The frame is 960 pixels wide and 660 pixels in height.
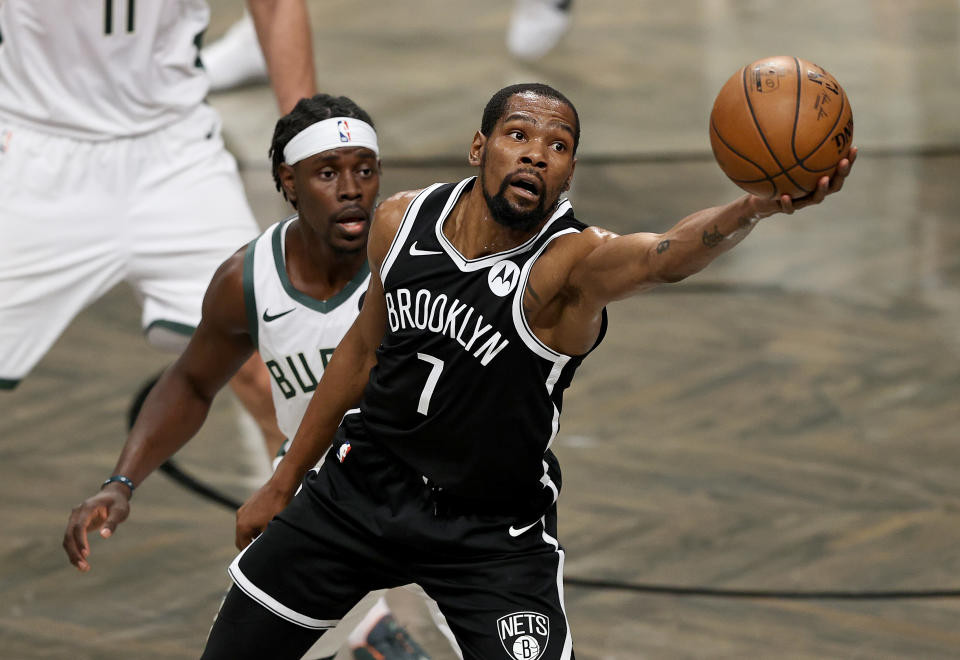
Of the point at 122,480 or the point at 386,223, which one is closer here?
the point at 386,223

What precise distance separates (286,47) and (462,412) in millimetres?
1712

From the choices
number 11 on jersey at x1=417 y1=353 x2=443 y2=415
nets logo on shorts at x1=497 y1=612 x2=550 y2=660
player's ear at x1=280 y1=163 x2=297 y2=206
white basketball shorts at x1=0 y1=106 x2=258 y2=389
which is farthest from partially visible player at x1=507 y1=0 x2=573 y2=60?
nets logo on shorts at x1=497 y1=612 x2=550 y2=660

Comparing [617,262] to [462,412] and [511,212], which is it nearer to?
[511,212]

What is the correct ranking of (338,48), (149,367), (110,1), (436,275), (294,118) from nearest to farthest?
(436,275), (294,118), (110,1), (149,367), (338,48)

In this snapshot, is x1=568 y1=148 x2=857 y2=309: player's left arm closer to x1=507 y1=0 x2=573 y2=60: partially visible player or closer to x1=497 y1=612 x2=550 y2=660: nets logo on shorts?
x1=497 y1=612 x2=550 y2=660: nets logo on shorts

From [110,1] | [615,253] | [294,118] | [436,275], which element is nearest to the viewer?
[615,253]

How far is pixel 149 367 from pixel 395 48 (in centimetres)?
503

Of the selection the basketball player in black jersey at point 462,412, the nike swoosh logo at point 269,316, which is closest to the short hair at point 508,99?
the basketball player in black jersey at point 462,412

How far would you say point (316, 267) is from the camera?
144 inches

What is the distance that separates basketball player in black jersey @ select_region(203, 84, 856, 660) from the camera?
2939mm

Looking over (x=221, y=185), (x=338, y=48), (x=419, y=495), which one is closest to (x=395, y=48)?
(x=338, y=48)

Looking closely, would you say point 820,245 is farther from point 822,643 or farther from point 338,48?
point 338,48

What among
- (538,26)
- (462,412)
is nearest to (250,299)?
(462,412)

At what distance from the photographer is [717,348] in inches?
260
